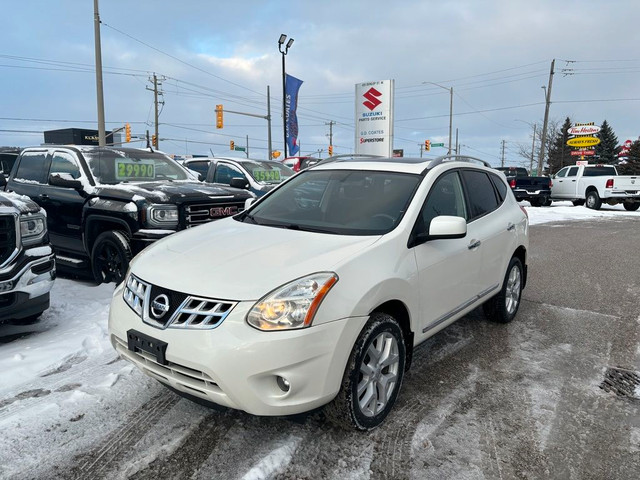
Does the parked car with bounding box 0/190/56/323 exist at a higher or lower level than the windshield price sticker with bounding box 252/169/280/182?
lower

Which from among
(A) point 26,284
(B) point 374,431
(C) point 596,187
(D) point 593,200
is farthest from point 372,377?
(D) point 593,200

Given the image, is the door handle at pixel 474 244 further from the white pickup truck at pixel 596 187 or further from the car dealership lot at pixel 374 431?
the white pickup truck at pixel 596 187

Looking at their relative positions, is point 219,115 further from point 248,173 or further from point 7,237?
point 7,237

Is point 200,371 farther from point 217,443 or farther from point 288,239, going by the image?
point 288,239

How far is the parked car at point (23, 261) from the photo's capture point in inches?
160

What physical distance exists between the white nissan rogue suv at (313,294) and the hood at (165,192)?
2099 mm

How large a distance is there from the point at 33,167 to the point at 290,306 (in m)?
6.40

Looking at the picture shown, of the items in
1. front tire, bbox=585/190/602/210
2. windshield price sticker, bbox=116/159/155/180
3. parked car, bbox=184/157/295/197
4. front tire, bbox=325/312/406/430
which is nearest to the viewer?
front tire, bbox=325/312/406/430

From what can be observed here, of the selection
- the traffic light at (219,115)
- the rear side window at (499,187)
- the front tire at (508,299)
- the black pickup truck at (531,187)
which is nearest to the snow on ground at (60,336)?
the front tire at (508,299)

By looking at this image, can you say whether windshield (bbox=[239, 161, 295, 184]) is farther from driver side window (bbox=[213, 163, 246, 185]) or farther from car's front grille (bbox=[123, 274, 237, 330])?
car's front grille (bbox=[123, 274, 237, 330])

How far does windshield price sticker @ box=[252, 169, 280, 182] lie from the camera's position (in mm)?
10628

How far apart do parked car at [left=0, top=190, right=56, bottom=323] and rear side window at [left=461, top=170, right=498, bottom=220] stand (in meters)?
3.94

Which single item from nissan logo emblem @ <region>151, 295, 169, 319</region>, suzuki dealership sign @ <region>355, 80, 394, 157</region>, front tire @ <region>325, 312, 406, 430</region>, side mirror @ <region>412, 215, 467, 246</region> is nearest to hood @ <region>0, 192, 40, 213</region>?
nissan logo emblem @ <region>151, 295, 169, 319</region>

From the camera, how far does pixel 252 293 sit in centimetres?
249
